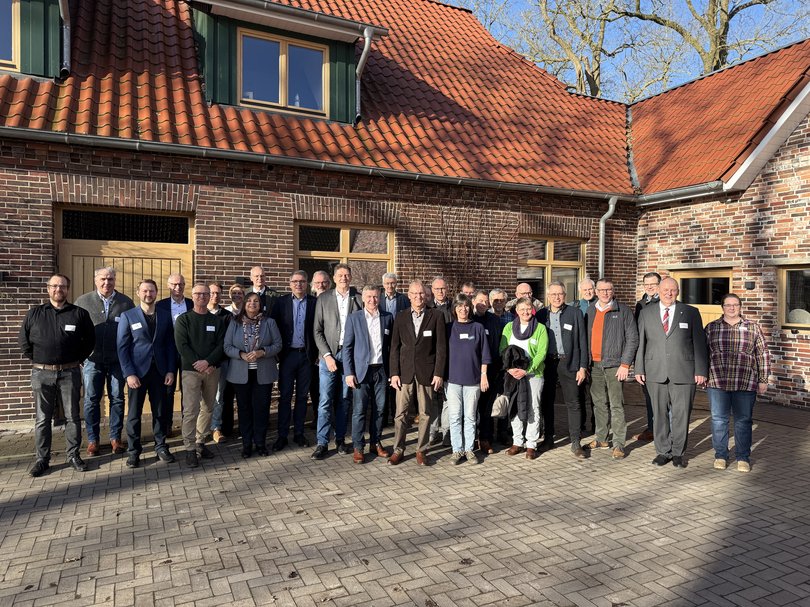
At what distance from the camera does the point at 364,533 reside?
4270 mm

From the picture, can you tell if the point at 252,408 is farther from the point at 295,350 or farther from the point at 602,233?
the point at 602,233

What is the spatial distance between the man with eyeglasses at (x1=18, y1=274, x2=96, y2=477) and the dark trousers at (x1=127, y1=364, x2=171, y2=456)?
0.49 meters

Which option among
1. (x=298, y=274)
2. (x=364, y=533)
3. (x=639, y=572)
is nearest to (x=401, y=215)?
(x=298, y=274)

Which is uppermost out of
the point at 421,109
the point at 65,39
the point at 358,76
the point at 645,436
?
the point at 358,76

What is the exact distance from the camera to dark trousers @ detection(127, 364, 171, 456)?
5.82 meters

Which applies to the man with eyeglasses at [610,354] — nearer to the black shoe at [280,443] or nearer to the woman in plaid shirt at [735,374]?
the woman in plaid shirt at [735,374]

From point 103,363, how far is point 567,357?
5088 millimetres

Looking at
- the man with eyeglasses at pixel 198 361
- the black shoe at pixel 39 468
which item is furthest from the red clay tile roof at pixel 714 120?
the black shoe at pixel 39 468

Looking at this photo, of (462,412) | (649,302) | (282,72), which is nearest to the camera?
(462,412)

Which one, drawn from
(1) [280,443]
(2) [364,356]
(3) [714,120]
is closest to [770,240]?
(3) [714,120]

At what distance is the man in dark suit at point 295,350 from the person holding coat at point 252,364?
230 millimetres

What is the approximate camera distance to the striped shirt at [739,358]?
5.73 metres

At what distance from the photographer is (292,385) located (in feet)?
21.5

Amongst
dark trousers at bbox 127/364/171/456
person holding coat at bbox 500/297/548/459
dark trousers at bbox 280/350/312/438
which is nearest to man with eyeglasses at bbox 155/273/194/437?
dark trousers at bbox 127/364/171/456
